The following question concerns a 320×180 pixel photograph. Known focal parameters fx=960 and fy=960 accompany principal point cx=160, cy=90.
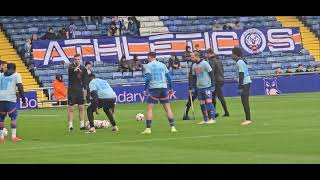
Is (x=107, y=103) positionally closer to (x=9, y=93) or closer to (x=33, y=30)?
(x=9, y=93)

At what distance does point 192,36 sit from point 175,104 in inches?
434

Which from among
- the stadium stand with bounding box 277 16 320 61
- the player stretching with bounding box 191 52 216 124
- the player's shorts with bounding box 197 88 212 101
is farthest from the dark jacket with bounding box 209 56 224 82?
the stadium stand with bounding box 277 16 320 61

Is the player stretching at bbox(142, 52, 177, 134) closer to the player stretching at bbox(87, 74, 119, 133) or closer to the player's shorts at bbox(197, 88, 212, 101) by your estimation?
the player stretching at bbox(87, 74, 119, 133)

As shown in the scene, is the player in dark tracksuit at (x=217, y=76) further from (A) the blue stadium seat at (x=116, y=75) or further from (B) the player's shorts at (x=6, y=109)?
(A) the blue stadium seat at (x=116, y=75)

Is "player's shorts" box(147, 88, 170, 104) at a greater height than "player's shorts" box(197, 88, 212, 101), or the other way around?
"player's shorts" box(147, 88, 170, 104)

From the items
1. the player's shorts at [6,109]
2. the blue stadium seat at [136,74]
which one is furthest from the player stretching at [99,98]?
the blue stadium seat at [136,74]

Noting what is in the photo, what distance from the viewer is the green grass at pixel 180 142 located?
1923cm

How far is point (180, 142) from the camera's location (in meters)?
22.7

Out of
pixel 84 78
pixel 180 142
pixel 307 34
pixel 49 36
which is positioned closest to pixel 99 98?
pixel 84 78

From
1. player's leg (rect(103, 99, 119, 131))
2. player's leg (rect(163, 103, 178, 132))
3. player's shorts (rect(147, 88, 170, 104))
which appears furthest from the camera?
player's leg (rect(103, 99, 119, 131))

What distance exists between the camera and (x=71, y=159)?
19391 millimetres

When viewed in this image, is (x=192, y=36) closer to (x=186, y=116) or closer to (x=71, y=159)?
Answer: (x=186, y=116)

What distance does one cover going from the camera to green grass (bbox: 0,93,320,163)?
19.2 m
